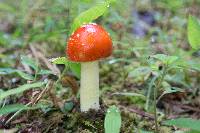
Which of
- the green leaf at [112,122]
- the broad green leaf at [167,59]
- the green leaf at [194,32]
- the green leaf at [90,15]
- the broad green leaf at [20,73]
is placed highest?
the green leaf at [90,15]

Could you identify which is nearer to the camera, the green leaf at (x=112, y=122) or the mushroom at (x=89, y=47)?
the green leaf at (x=112, y=122)

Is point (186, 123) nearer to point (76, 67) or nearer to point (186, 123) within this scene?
point (186, 123)

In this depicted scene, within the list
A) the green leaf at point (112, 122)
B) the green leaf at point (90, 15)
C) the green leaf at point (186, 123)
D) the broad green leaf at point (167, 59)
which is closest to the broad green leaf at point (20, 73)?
the green leaf at point (90, 15)

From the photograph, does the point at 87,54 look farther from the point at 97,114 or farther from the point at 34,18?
the point at 34,18

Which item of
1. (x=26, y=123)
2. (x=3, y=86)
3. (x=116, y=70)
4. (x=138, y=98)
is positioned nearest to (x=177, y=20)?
(x=116, y=70)

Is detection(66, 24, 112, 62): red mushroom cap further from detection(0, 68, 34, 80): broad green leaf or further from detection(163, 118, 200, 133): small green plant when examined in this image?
detection(163, 118, 200, 133): small green plant

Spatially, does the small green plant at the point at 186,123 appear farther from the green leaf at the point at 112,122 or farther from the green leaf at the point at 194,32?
the green leaf at the point at 194,32
